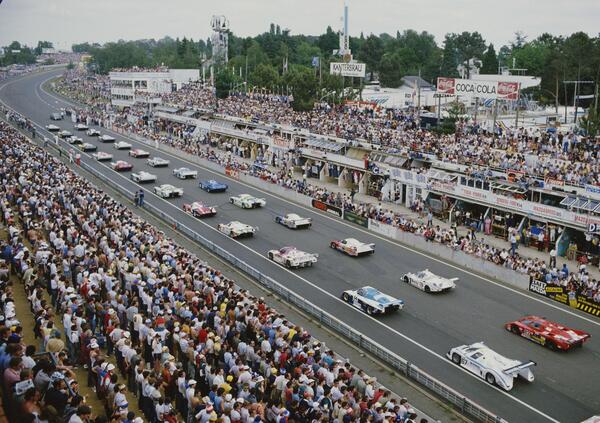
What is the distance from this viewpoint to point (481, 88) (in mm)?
61000

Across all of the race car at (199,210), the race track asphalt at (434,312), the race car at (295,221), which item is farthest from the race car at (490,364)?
the race car at (199,210)

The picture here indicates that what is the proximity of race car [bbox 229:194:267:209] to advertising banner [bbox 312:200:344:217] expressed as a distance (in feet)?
14.7

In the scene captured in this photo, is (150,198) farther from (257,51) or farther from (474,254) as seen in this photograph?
(257,51)

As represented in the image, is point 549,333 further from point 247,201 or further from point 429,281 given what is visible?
point 247,201

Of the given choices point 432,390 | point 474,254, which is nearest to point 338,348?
point 432,390

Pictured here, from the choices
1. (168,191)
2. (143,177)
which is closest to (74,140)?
(143,177)

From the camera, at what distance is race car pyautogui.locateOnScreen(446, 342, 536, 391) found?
2355 cm

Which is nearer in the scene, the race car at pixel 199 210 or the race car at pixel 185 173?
the race car at pixel 199 210

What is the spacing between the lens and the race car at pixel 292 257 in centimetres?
3753

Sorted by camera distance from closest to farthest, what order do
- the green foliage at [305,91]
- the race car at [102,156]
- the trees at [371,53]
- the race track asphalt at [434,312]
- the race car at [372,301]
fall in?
the race track asphalt at [434,312] → the race car at [372,301] → the race car at [102,156] → the green foliage at [305,91] → the trees at [371,53]

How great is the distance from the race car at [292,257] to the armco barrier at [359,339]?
213cm

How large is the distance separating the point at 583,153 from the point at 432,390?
1285 inches

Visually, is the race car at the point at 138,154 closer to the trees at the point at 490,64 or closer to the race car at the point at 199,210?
the race car at the point at 199,210

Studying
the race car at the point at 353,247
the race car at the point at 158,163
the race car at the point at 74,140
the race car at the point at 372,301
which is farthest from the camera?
the race car at the point at 74,140
